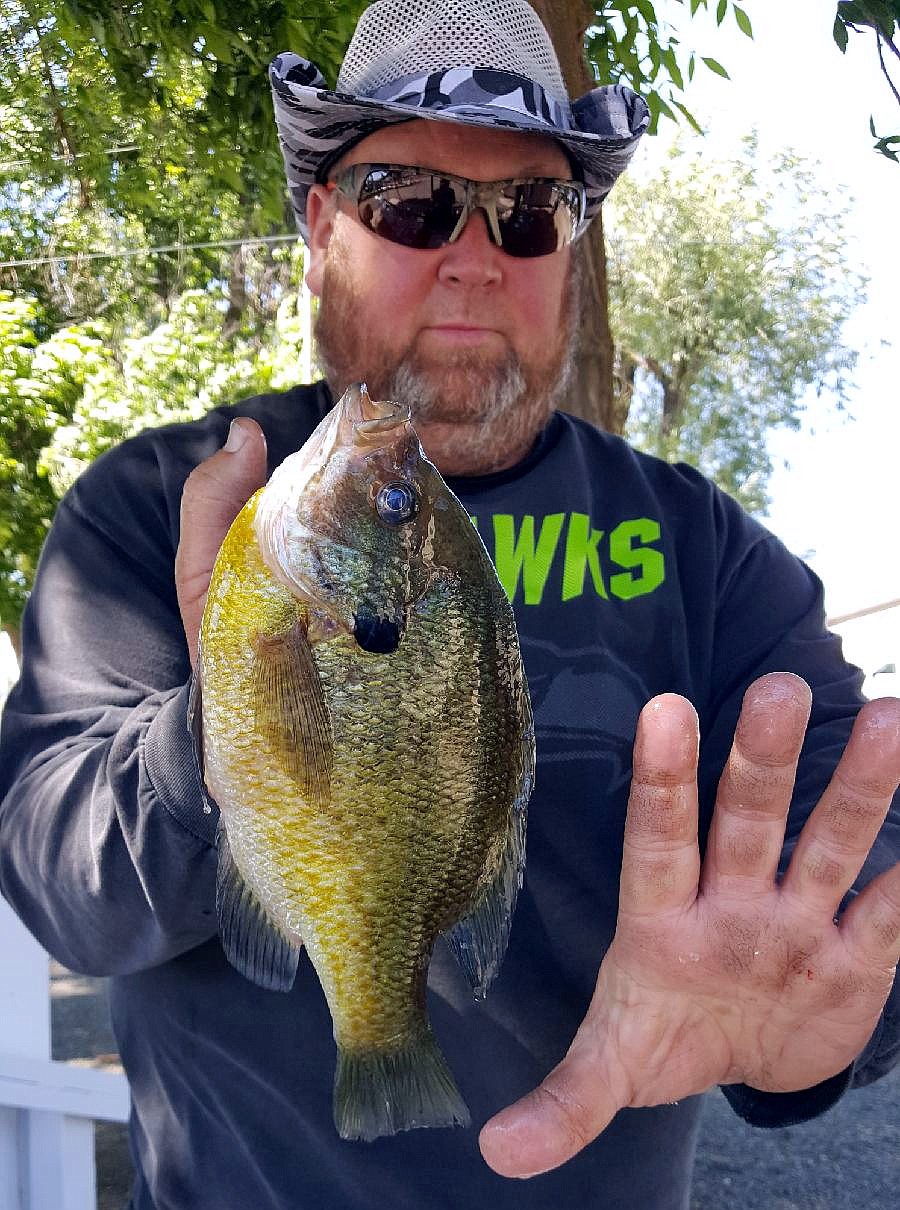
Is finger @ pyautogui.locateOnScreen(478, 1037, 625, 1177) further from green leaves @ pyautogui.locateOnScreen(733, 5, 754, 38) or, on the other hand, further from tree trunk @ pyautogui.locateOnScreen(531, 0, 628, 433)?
green leaves @ pyautogui.locateOnScreen(733, 5, 754, 38)

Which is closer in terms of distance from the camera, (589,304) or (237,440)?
(237,440)

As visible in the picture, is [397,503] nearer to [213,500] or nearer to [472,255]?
[213,500]

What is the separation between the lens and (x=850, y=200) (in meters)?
28.3

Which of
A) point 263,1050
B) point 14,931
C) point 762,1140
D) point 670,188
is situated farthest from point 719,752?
point 670,188

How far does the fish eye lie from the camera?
4.65 ft

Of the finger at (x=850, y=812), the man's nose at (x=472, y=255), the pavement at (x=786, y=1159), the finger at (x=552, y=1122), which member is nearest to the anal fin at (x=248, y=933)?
the finger at (x=552, y=1122)

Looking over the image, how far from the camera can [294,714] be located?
1.34 m

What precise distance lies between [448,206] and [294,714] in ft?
4.39

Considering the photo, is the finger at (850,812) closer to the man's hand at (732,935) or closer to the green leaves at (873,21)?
the man's hand at (732,935)

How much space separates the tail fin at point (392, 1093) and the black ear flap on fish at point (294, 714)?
0.37m

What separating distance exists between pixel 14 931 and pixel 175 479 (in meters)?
1.87

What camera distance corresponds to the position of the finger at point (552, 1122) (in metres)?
1.54

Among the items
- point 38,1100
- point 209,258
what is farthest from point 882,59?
point 209,258

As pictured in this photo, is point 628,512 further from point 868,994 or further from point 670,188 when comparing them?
point 670,188
